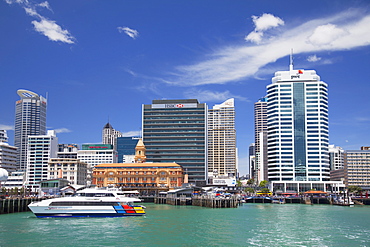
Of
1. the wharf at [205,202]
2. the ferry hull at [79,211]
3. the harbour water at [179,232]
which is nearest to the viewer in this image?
the harbour water at [179,232]

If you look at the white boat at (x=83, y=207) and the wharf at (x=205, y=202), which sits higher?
the white boat at (x=83, y=207)

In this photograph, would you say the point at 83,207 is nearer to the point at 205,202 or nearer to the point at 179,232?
the point at 179,232

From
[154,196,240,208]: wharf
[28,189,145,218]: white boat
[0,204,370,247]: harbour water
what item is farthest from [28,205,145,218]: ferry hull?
[154,196,240,208]: wharf

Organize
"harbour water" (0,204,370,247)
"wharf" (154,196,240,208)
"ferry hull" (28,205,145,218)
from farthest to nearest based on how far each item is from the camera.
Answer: "wharf" (154,196,240,208) < "ferry hull" (28,205,145,218) < "harbour water" (0,204,370,247)

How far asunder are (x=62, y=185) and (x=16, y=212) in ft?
261

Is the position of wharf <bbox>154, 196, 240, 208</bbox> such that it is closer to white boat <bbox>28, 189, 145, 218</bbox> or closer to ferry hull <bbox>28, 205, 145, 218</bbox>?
white boat <bbox>28, 189, 145, 218</bbox>

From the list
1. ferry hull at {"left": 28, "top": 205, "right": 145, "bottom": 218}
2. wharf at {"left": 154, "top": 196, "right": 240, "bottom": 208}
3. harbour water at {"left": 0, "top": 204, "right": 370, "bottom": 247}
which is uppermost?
ferry hull at {"left": 28, "top": 205, "right": 145, "bottom": 218}

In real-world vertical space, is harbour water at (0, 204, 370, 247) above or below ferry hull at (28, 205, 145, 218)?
below

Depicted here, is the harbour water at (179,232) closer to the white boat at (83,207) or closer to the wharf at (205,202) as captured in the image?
the white boat at (83,207)

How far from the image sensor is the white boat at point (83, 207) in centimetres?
8788

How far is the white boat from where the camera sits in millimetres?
87875

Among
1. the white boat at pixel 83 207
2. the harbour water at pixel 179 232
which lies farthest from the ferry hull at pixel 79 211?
the harbour water at pixel 179 232

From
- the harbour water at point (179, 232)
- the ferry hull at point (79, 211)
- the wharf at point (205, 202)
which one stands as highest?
the ferry hull at point (79, 211)

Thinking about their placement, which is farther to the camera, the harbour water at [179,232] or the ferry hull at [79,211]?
the ferry hull at [79,211]
